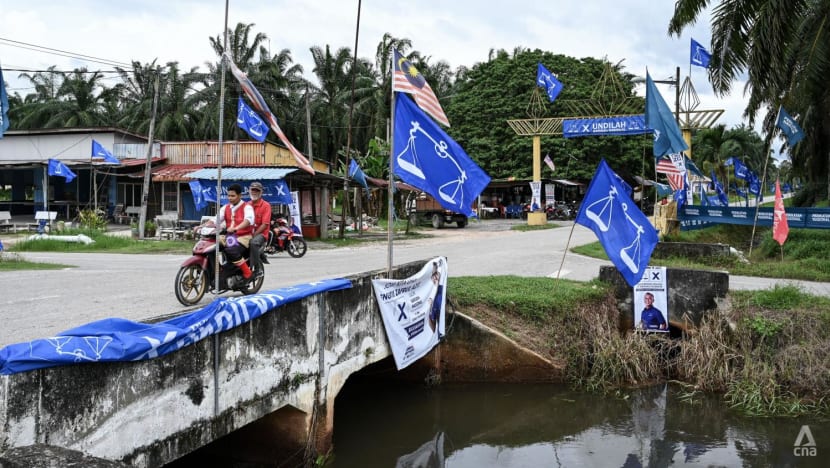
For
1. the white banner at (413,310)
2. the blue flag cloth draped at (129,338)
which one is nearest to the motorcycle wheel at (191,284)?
the white banner at (413,310)

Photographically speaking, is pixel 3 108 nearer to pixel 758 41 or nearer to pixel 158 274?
pixel 158 274

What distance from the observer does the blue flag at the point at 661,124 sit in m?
16.5

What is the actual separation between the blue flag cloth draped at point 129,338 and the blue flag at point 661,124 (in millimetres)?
12512

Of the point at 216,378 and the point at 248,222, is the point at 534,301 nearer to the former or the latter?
the point at 248,222

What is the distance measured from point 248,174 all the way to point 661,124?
14.9 m

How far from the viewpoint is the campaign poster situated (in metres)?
11.8

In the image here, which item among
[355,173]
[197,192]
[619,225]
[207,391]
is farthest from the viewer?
[355,173]

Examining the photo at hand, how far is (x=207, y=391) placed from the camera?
19.2 ft

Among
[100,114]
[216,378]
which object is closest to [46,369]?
[216,378]

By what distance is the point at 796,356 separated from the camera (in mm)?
9961

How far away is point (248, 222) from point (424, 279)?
261cm

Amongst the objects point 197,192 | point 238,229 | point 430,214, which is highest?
point 197,192

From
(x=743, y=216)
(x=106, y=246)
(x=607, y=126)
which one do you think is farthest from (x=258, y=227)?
(x=607, y=126)

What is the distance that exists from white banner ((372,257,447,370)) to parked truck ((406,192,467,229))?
1008 inches
